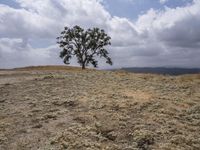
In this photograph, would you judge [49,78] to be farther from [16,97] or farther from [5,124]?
[5,124]

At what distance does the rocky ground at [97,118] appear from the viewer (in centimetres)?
1339

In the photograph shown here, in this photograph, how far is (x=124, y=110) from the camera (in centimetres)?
1759

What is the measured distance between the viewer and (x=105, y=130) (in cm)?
1462

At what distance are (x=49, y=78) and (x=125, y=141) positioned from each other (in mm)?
16377

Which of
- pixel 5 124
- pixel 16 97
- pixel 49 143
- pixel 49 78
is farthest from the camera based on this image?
pixel 49 78

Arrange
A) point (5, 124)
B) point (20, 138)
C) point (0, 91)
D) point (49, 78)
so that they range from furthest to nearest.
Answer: point (49, 78) → point (0, 91) → point (5, 124) → point (20, 138)

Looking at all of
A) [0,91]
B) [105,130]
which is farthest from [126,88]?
[105,130]

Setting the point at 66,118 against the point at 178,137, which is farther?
the point at 66,118

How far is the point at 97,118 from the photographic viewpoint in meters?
16.0

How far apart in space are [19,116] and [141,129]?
6.15 meters

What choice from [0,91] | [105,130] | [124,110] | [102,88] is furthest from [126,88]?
[105,130]

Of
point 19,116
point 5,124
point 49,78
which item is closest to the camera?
point 5,124

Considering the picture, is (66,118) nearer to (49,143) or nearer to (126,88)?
(49,143)

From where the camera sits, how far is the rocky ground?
1339cm
